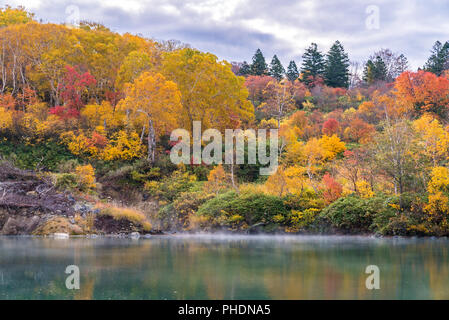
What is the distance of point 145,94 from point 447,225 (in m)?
17.1

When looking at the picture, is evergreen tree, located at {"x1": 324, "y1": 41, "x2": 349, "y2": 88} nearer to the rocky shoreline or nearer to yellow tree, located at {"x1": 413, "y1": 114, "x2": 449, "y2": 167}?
yellow tree, located at {"x1": 413, "y1": 114, "x2": 449, "y2": 167}

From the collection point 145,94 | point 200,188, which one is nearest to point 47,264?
point 200,188

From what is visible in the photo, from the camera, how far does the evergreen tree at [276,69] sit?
5662 cm

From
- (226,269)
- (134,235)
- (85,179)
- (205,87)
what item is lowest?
(134,235)

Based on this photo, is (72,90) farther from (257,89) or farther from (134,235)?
(257,89)

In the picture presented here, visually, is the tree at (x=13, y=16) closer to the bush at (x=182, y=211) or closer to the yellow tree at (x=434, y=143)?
the bush at (x=182, y=211)

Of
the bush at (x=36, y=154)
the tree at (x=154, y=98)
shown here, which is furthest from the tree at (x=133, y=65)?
the bush at (x=36, y=154)

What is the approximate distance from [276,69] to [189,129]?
1204 inches

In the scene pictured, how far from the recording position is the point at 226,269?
387 inches

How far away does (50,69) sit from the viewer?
3053cm

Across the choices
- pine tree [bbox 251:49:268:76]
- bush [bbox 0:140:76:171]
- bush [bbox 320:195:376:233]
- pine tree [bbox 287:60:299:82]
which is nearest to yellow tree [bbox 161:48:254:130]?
bush [bbox 0:140:76:171]

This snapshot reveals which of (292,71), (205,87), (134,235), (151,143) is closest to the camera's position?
(134,235)

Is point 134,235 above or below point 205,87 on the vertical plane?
below

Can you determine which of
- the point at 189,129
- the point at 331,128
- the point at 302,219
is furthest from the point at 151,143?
the point at 331,128
